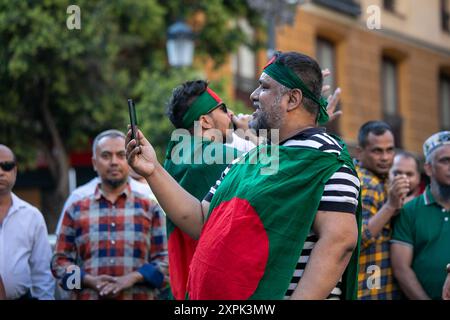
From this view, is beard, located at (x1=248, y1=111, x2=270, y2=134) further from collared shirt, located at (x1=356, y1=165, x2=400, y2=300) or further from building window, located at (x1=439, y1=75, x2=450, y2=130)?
building window, located at (x1=439, y1=75, x2=450, y2=130)

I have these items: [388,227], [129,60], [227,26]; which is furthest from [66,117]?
[388,227]

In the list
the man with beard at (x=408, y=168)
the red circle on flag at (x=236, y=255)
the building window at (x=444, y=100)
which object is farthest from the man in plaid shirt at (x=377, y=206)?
the building window at (x=444, y=100)

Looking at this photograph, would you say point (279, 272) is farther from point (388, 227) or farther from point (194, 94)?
point (388, 227)

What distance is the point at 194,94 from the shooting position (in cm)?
593

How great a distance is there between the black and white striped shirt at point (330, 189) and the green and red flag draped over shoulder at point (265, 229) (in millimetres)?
38

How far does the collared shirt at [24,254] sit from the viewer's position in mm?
7163

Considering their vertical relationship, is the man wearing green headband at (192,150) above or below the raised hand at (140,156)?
above

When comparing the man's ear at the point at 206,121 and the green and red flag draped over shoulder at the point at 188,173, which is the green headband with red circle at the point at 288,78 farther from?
the man's ear at the point at 206,121

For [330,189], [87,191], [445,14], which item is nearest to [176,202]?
[330,189]

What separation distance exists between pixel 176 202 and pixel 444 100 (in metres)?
27.5

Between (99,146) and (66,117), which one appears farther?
(66,117)

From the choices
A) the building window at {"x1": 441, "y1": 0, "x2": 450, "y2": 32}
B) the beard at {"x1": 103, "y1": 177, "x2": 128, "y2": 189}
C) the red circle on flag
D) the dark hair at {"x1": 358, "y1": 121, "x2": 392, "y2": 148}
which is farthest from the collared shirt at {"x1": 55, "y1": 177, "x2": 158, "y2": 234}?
the building window at {"x1": 441, "y1": 0, "x2": 450, "y2": 32}

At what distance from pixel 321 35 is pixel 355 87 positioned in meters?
1.68
